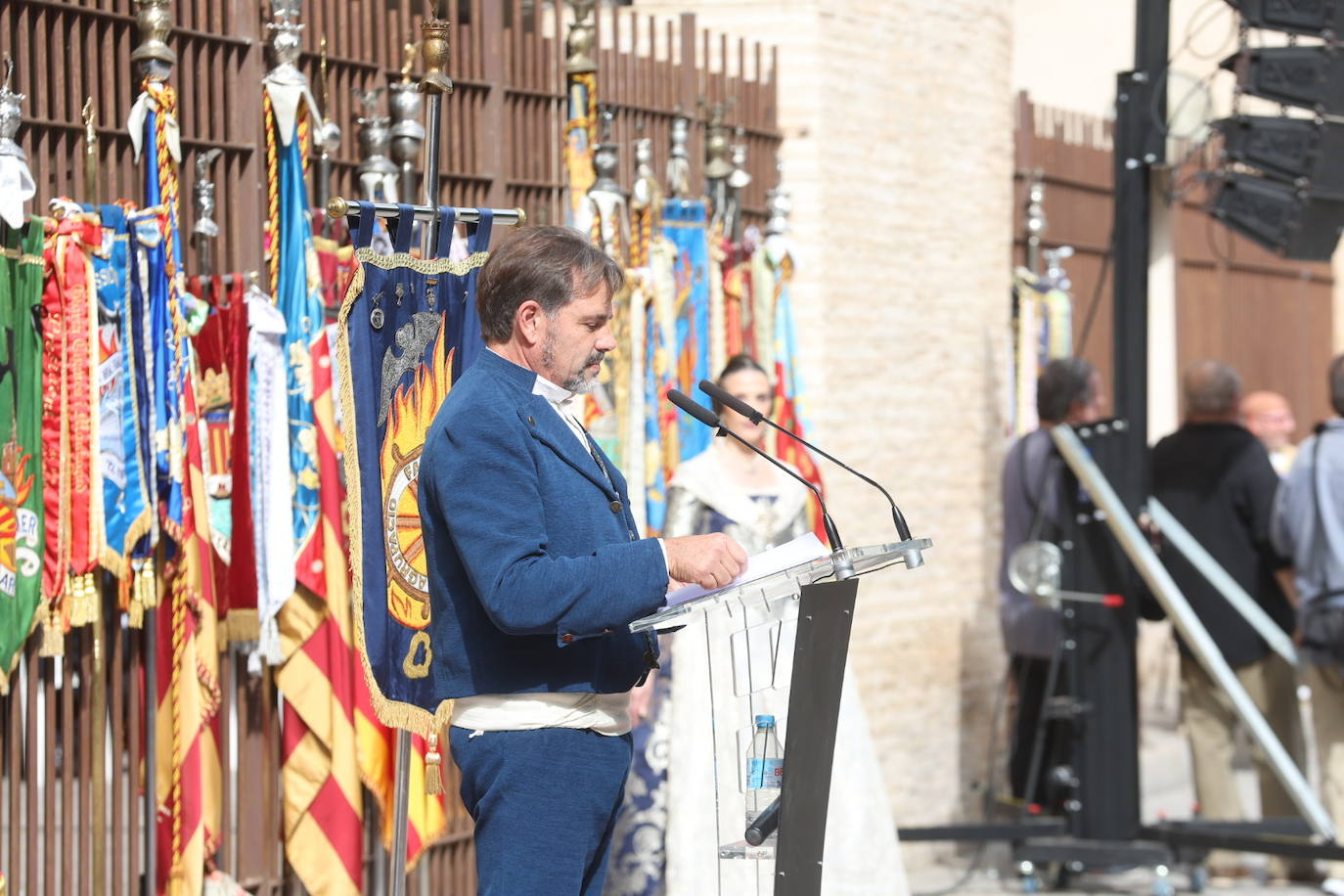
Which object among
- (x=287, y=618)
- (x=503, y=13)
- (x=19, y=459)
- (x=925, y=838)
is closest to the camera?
(x=19, y=459)

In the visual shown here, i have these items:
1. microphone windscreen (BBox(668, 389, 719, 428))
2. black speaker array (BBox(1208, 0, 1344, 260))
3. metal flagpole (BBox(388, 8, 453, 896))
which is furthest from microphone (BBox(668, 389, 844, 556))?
black speaker array (BBox(1208, 0, 1344, 260))

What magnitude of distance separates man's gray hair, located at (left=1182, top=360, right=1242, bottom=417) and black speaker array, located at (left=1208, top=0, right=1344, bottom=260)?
69 cm

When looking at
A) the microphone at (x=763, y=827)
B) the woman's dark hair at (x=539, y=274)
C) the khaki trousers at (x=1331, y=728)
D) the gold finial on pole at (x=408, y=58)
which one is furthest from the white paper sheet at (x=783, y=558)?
the khaki trousers at (x=1331, y=728)

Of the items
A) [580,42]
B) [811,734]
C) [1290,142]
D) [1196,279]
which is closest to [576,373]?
[811,734]

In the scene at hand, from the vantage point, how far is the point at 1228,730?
800 centimetres

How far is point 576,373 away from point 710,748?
2.34 m

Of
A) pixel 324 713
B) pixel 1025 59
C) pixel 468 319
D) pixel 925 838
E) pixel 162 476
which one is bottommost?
pixel 925 838

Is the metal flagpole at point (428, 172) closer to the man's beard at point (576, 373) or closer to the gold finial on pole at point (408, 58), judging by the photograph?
the gold finial on pole at point (408, 58)

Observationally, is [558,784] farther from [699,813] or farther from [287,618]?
[699,813]

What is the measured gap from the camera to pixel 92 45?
482 cm

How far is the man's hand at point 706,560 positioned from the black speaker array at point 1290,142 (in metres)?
4.40

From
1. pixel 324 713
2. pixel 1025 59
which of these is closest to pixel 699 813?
pixel 324 713

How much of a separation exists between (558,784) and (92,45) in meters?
2.37

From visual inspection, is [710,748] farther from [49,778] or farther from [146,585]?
[49,778]
